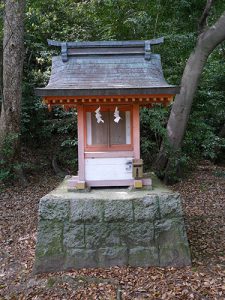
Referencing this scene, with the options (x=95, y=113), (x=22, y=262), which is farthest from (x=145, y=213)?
(x=22, y=262)

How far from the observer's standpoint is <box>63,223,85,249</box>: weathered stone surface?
493 centimetres

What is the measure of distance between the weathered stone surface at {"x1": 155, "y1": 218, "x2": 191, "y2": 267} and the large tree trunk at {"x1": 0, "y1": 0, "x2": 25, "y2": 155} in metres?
5.23

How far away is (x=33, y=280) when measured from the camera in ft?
15.5

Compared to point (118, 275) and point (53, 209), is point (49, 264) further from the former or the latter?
point (118, 275)

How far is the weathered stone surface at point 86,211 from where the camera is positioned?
16.1 feet

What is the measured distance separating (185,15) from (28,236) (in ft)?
25.4

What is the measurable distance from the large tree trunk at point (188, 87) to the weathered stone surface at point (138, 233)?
465cm

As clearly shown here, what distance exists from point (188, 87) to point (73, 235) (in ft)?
19.0

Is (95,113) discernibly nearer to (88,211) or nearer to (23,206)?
(88,211)

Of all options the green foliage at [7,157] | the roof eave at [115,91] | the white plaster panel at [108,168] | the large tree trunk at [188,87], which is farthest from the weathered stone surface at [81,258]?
the large tree trunk at [188,87]

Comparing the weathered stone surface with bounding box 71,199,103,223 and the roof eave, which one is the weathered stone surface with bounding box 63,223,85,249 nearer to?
the weathered stone surface with bounding box 71,199,103,223

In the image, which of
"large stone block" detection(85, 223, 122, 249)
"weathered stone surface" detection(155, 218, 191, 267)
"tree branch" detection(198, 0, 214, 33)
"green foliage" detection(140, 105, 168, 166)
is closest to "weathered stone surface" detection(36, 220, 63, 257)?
"large stone block" detection(85, 223, 122, 249)

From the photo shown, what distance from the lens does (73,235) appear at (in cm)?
493

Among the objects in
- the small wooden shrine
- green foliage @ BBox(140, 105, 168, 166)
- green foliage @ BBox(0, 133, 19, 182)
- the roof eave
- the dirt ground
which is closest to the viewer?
the dirt ground
